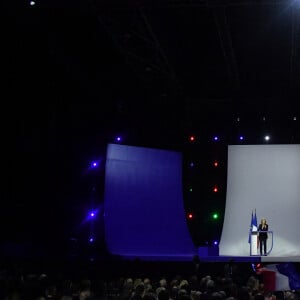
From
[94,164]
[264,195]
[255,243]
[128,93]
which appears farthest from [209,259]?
[128,93]

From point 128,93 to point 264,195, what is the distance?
4.08 metres

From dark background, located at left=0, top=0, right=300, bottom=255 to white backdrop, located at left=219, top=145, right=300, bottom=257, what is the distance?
0.32 metres

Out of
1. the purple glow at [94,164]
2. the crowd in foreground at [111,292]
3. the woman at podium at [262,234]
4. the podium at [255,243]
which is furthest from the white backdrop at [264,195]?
the crowd in foreground at [111,292]

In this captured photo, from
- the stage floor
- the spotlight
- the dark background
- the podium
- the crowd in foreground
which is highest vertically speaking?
the dark background

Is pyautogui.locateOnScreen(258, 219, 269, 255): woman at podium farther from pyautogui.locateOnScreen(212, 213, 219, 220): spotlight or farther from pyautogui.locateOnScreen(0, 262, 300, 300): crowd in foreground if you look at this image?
pyautogui.locateOnScreen(0, 262, 300, 300): crowd in foreground

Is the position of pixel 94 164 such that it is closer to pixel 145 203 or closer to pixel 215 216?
pixel 145 203

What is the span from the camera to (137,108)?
14.1 m

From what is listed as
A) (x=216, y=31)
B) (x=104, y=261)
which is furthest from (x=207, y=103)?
(x=104, y=261)

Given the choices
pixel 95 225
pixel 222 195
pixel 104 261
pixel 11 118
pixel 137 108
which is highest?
pixel 137 108

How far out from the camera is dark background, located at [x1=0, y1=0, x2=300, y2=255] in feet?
34.5

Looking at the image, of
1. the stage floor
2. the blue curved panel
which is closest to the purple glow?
the blue curved panel

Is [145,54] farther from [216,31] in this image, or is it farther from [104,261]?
[104,261]

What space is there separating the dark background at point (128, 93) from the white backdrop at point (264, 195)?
32 cm

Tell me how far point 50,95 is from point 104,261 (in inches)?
139
